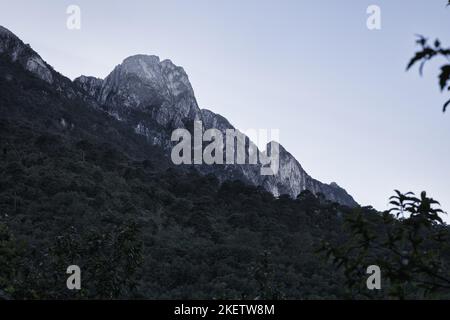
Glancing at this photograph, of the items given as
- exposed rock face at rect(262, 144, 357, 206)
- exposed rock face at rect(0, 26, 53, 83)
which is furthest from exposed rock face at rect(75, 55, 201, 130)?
exposed rock face at rect(262, 144, 357, 206)

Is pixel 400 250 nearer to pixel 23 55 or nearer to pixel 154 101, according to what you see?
pixel 23 55

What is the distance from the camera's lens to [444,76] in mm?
3762

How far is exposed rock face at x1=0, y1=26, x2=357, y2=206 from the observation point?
9877 centimetres

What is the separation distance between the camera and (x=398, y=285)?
4789mm

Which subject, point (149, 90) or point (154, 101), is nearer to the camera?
point (154, 101)

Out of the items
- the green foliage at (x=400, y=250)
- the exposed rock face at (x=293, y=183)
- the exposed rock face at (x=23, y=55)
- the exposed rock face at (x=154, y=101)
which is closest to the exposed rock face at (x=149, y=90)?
the exposed rock face at (x=154, y=101)

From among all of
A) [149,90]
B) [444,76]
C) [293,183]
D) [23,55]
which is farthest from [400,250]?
[149,90]

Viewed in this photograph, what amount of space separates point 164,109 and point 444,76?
385 feet

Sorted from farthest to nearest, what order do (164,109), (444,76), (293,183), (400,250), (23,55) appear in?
(293,183), (164,109), (23,55), (400,250), (444,76)

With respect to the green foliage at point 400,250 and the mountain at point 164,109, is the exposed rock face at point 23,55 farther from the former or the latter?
the green foliage at point 400,250

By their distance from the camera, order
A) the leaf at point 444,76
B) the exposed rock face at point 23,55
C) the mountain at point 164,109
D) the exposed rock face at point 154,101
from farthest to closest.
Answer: the mountain at point 164,109 < the exposed rock face at point 154,101 < the exposed rock face at point 23,55 < the leaf at point 444,76

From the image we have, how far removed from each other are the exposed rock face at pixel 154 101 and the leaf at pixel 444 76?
9326 centimetres

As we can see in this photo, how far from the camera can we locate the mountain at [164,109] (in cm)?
10918

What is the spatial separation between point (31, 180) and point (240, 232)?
20510mm
